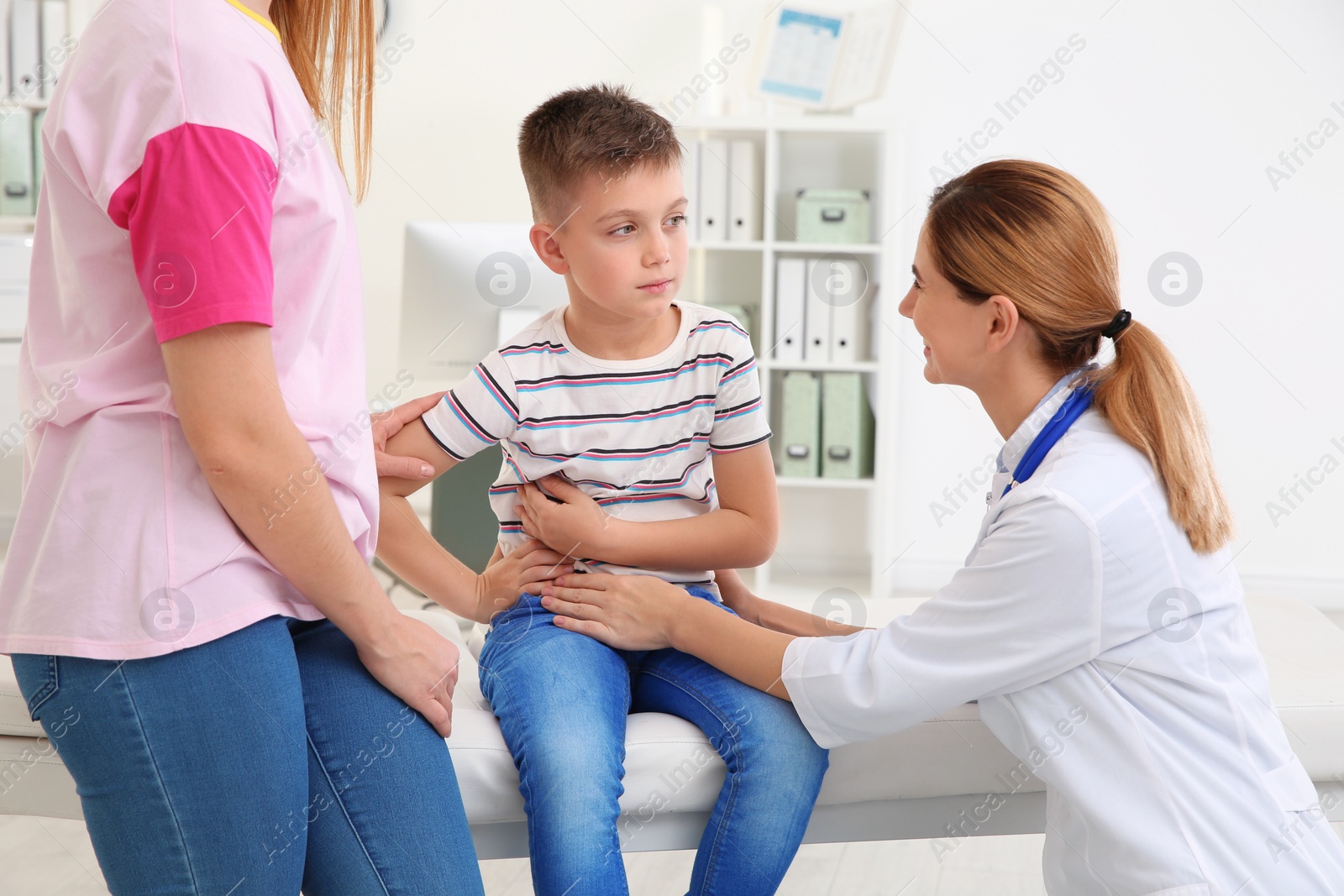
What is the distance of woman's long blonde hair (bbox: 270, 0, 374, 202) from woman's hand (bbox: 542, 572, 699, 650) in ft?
1.66

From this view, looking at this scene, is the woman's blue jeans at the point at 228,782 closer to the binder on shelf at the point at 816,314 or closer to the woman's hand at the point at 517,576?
the woman's hand at the point at 517,576

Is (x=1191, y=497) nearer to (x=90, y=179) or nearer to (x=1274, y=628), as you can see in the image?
(x=1274, y=628)

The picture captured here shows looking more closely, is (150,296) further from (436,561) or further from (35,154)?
(35,154)

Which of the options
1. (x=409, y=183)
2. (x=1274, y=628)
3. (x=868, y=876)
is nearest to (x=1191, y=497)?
(x=1274, y=628)

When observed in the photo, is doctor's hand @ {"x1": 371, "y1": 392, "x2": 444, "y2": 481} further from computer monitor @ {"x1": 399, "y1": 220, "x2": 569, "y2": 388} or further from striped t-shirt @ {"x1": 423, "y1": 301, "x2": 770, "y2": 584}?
computer monitor @ {"x1": 399, "y1": 220, "x2": 569, "y2": 388}

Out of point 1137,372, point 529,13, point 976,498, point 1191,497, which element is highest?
point 529,13

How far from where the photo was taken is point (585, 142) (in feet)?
4.15

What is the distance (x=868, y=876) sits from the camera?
5.91 ft

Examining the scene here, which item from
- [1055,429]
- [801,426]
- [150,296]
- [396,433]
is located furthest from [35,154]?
[1055,429]

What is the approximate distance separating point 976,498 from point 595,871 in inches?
114

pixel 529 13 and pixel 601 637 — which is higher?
pixel 529 13

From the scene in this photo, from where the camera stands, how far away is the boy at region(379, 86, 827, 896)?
1236 millimetres

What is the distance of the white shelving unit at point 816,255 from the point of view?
135 inches

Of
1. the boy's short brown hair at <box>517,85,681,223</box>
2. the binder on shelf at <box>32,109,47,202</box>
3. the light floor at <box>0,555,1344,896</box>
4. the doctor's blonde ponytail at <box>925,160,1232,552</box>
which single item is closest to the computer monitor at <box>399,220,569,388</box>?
the boy's short brown hair at <box>517,85,681,223</box>
